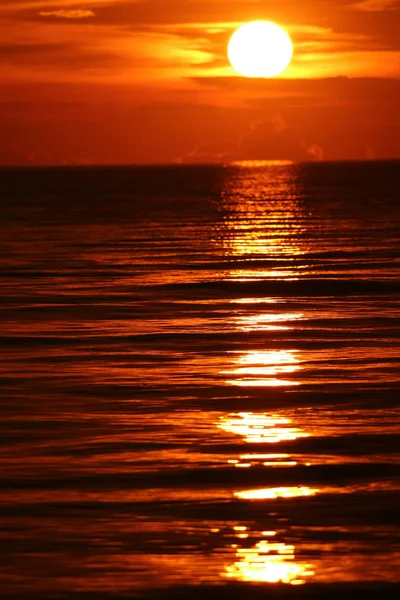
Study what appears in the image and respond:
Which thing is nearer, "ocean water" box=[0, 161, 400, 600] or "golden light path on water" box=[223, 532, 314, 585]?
"golden light path on water" box=[223, 532, 314, 585]

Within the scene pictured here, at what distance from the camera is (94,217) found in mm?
70875

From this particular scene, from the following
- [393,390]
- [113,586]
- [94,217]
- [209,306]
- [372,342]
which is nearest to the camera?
[113,586]

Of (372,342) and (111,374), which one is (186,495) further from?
(372,342)

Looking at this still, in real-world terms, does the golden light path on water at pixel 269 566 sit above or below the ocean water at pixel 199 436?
below

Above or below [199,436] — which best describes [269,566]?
below

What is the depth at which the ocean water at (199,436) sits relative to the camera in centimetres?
1012

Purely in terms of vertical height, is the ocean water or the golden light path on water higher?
the ocean water

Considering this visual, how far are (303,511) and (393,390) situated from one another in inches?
229

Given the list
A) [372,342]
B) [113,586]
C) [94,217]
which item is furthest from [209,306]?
[94,217]

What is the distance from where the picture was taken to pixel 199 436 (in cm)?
1427

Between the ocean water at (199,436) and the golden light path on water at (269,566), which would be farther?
the ocean water at (199,436)

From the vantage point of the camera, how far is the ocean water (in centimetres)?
1012

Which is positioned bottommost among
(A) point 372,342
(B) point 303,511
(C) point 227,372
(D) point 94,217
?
(B) point 303,511

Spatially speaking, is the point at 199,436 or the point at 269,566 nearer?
the point at 269,566
